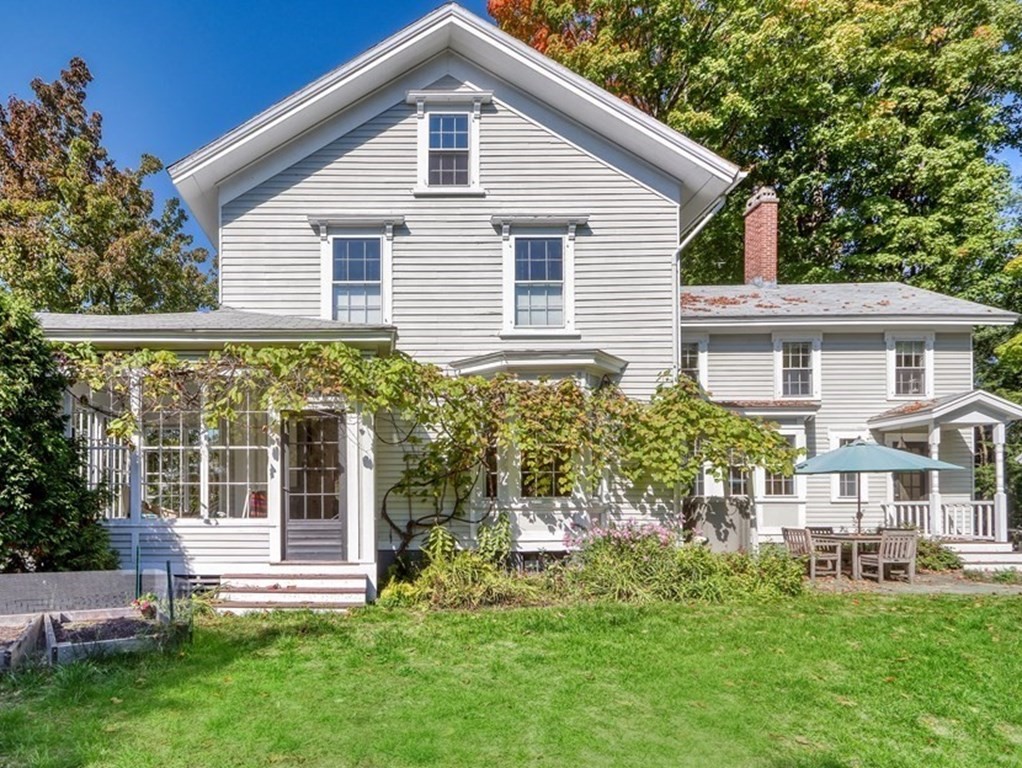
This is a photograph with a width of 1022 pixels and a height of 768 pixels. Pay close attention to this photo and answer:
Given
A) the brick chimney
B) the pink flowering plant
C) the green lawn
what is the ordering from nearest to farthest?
the green lawn < the pink flowering plant < the brick chimney

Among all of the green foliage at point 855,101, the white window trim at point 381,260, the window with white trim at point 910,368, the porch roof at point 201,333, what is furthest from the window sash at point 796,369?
the porch roof at point 201,333

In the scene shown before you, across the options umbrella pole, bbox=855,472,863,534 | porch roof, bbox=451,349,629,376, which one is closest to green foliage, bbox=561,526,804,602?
umbrella pole, bbox=855,472,863,534

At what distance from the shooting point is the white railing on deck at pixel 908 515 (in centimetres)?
1260

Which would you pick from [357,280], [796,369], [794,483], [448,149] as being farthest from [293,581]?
[796,369]

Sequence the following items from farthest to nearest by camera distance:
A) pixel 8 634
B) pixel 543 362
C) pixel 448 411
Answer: pixel 543 362 < pixel 448 411 < pixel 8 634

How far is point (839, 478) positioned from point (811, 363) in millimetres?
2787

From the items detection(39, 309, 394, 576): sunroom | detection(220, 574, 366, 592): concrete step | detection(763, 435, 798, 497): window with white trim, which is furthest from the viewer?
detection(763, 435, 798, 497): window with white trim

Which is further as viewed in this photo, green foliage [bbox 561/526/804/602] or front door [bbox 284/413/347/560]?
front door [bbox 284/413/347/560]

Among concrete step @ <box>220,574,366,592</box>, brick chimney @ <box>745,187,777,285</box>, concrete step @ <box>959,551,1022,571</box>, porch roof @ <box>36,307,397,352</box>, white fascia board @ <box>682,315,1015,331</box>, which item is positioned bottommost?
concrete step @ <box>959,551,1022,571</box>

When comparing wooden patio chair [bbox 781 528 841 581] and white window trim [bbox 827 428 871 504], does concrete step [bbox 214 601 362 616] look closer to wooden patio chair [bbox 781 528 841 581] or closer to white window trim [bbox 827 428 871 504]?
wooden patio chair [bbox 781 528 841 581]

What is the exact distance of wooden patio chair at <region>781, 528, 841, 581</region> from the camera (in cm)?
997

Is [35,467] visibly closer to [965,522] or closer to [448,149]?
[448,149]

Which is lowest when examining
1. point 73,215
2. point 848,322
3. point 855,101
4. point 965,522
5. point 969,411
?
point 965,522

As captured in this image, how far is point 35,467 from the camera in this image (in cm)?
706
